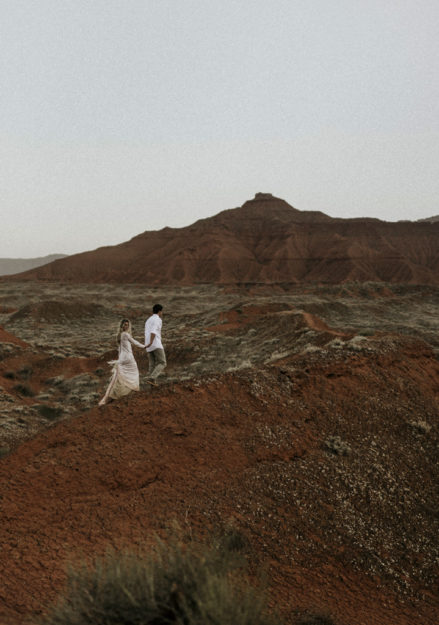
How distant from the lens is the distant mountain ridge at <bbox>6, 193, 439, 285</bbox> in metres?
75.4

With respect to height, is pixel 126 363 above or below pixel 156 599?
above

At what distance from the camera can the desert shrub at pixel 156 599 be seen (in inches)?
81.7

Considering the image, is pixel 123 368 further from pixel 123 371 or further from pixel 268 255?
pixel 268 255

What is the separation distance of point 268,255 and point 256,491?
265 ft

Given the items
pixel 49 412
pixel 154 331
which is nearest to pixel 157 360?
pixel 154 331

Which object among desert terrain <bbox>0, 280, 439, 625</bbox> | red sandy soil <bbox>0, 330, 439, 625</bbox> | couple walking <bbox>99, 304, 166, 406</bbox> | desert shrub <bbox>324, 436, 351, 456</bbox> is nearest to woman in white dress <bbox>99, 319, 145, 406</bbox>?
couple walking <bbox>99, 304, 166, 406</bbox>

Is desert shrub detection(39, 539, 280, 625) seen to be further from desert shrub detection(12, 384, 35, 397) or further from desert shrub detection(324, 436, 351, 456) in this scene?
desert shrub detection(12, 384, 35, 397)

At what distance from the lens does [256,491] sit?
4668mm

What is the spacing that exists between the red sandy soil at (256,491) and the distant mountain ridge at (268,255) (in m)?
64.2

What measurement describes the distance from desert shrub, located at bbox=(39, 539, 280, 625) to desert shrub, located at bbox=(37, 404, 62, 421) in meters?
7.79

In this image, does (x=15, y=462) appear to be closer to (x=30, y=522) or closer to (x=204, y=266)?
(x=30, y=522)

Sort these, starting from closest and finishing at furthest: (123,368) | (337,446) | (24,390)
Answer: (337,446) < (123,368) < (24,390)

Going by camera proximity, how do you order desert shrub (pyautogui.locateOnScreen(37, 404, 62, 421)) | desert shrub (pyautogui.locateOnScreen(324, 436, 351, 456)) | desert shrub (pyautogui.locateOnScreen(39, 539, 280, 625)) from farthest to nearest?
desert shrub (pyautogui.locateOnScreen(37, 404, 62, 421)), desert shrub (pyautogui.locateOnScreen(324, 436, 351, 456)), desert shrub (pyautogui.locateOnScreen(39, 539, 280, 625))

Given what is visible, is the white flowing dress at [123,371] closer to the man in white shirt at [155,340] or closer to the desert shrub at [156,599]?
the man in white shirt at [155,340]
